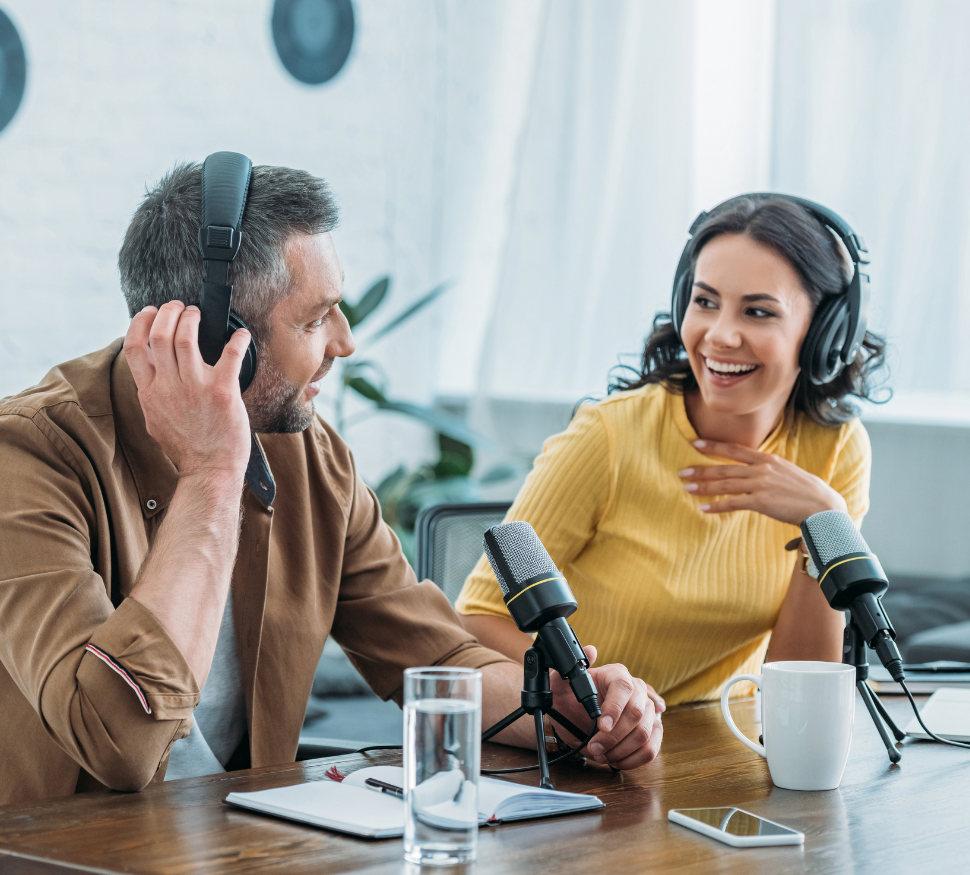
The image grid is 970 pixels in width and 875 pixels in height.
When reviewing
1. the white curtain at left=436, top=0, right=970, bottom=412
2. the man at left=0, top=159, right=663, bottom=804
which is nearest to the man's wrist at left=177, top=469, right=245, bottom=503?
the man at left=0, top=159, right=663, bottom=804

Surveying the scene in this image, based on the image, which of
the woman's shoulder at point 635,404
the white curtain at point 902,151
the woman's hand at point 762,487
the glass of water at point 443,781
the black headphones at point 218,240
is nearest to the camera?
the glass of water at point 443,781

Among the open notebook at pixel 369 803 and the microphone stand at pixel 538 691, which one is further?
the microphone stand at pixel 538 691

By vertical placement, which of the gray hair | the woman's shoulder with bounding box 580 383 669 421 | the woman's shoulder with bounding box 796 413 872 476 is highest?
the gray hair

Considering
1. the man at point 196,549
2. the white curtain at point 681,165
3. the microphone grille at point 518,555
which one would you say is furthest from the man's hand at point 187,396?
the white curtain at point 681,165

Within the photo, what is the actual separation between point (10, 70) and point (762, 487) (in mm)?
2369

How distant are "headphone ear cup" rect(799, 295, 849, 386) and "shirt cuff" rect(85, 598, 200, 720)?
1.00 metres

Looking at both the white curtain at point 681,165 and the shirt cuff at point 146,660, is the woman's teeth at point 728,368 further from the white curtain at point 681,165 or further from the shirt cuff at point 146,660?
the white curtain at point 681,165

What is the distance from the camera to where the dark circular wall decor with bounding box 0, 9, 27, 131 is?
290 cm

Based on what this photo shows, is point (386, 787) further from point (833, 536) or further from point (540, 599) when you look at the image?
point (833, 536)

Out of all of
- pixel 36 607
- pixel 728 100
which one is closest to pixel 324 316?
pixel 36 607

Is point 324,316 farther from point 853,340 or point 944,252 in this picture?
point 944,252

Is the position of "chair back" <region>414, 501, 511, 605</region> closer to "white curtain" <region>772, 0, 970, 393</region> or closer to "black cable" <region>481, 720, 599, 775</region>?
"black cable" <region>481, 720, 599, 775</region>

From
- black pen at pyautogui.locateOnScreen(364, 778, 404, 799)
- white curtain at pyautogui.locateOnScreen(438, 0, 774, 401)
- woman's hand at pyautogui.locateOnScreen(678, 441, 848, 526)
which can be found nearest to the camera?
black pen at pyautogui.locateOnScreen(364, 778, 404, 799)

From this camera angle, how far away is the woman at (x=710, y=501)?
5.05ft
